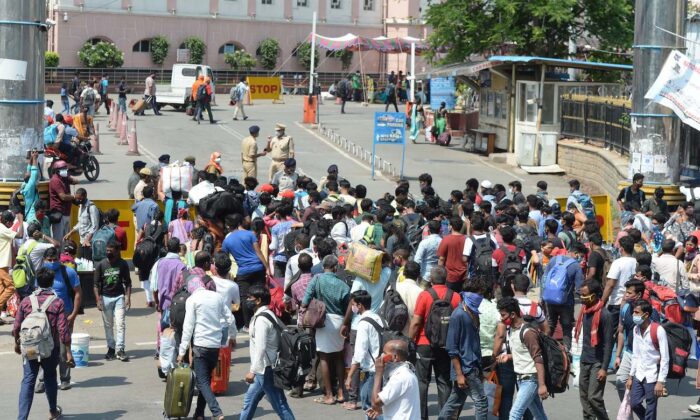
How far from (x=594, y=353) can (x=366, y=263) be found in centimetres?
243

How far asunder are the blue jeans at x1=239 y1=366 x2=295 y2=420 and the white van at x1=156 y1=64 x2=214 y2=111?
33.2 meters

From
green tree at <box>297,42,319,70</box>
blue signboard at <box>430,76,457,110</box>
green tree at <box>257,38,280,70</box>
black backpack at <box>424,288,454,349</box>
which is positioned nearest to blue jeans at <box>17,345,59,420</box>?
black backpack at <box>424,288,454,349</box>

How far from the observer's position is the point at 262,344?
10.8 metres

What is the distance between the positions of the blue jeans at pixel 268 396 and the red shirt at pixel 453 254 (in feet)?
12.5

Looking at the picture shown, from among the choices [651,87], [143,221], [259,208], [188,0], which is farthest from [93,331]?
[188,0]

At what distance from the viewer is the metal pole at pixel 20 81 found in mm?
17531

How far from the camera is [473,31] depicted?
37719 millimetres

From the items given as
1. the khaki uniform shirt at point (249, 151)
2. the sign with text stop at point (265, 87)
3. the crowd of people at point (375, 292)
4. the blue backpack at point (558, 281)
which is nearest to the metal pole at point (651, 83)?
the crowd of people at point (375, 292)

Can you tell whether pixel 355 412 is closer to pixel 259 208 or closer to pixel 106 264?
pixel 106 264

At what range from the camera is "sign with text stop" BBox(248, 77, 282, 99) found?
51.7 m

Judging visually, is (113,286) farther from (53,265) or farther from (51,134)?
(51,134)

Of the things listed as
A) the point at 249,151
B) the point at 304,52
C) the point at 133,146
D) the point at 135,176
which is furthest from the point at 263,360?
the point at 304,52

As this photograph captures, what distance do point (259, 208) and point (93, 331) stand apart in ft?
10.8

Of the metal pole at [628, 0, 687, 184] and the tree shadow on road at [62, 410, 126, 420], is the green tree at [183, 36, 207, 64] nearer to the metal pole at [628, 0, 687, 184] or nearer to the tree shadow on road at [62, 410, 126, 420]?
the metal pole at [628, 0, 687, 184]
